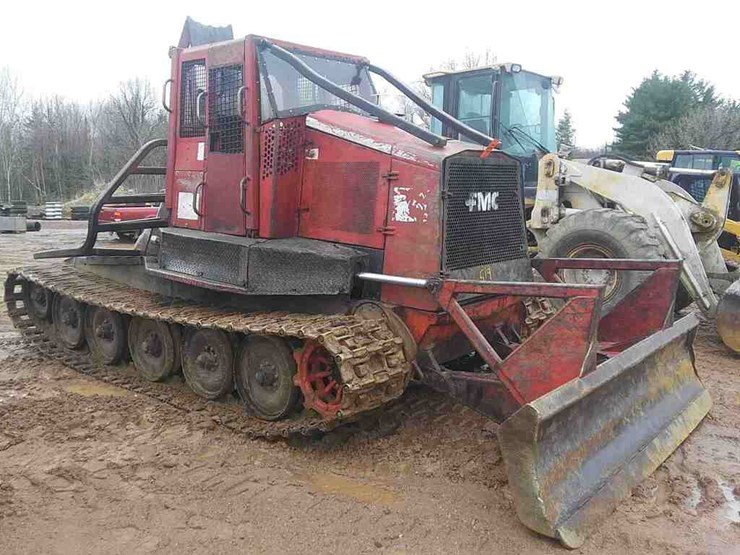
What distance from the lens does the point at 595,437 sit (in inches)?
161

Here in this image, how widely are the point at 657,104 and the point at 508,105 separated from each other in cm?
2663

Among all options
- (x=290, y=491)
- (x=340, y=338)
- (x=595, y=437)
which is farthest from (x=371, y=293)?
(x=595, y=437)

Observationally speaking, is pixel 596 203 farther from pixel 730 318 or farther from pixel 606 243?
pixel 730 318

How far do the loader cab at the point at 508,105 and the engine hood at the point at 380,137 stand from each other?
3791mm

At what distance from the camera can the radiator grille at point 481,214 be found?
4.61 m

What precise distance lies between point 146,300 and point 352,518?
3033 millimetres

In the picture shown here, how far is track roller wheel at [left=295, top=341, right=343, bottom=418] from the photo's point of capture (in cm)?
449

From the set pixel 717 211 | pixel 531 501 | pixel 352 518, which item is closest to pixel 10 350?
pixel 352 518

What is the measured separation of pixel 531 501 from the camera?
358 cm

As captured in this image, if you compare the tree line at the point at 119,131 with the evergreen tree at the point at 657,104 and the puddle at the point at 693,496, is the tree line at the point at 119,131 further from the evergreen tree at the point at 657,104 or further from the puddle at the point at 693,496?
the puddle at the point at 693,496

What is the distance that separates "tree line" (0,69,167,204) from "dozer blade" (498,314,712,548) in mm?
38351

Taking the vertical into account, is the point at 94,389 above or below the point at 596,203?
below

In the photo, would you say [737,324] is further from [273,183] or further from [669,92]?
[669,92]

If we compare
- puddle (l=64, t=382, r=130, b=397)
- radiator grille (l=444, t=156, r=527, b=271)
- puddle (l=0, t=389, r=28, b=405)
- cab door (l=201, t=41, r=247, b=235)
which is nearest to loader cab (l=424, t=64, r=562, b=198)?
radiator grille (l=444, t=156, r=527, b=271)
